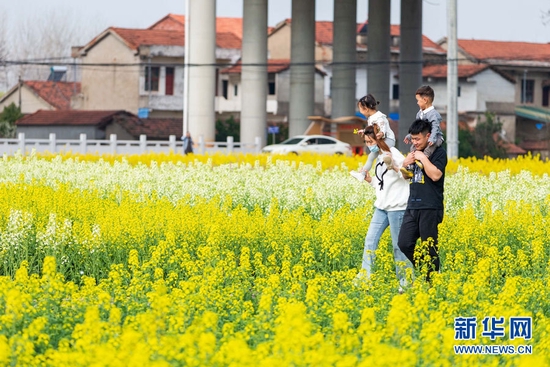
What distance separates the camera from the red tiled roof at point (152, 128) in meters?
60.4

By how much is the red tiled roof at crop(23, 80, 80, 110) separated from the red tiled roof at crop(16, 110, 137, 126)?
1076 cm

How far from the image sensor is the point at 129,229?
12.9m

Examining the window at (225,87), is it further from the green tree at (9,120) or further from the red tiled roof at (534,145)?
the red tiled roof at (534,145)

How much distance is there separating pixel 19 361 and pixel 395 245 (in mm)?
5059

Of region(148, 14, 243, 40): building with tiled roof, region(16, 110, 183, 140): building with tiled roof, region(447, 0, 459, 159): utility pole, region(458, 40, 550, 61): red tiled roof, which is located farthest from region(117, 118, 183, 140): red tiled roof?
region(447, 0, 459, 159): utility pole

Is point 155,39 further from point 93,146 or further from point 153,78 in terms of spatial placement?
point 93,146

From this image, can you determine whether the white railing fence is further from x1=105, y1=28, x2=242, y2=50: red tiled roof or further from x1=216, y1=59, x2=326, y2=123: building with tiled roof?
x1=216, y1=59, x2=326, y2=123: building with tiled roof

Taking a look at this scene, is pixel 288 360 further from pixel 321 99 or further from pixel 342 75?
pixel 321 99

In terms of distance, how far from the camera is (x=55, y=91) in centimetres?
7800

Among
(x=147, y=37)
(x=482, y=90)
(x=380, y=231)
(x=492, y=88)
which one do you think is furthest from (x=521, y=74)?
(x=380, y=231)

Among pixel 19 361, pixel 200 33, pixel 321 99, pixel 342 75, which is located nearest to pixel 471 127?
pixel 321 99

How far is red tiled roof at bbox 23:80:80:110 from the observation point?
250 ft

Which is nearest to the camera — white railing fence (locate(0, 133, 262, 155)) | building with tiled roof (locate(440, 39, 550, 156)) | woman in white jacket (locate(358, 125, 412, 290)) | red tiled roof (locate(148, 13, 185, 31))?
woman in white jacket (locate(358, 125, 412, 290))

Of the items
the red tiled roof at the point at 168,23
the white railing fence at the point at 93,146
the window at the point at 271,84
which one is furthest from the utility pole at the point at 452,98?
the red tiled roof at the point at 168,23
